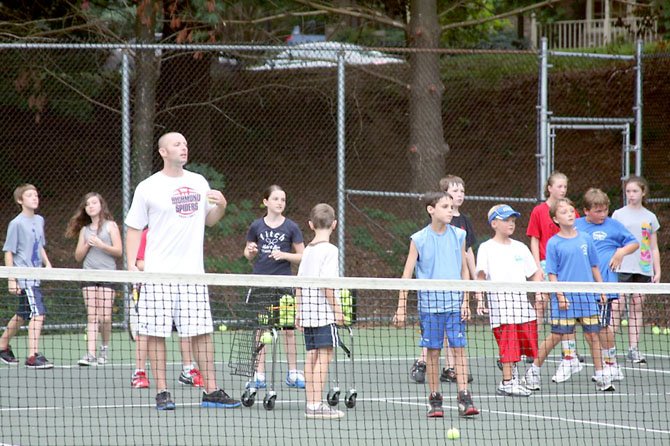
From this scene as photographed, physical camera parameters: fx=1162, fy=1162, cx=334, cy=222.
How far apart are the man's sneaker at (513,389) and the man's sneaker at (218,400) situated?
209 cm

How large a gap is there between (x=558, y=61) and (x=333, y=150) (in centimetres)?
585

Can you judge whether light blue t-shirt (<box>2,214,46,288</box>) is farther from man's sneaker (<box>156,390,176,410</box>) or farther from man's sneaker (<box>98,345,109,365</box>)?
man's sneaker (<box>156,390,176,410</box>)

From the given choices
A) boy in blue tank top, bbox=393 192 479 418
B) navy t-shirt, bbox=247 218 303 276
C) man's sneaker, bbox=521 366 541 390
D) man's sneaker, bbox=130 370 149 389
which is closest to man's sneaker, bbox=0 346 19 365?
man's sneaker, bbox=130 370 149 389

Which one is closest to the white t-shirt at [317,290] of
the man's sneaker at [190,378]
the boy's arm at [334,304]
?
the boy's arm at [334,304]

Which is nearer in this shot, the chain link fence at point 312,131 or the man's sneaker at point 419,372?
the man's sneaker at point 419,372

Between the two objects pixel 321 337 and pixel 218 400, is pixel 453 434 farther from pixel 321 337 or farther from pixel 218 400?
pixel 218 400

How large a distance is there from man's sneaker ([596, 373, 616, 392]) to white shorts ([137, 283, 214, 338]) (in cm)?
315

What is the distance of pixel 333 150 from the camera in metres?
19.2

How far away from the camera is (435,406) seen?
782 cm

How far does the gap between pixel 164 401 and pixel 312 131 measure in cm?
1159

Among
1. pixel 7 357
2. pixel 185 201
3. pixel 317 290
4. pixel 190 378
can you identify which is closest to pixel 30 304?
pixel 7 357

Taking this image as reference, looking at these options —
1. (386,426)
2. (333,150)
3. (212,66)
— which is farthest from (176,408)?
(333,150)

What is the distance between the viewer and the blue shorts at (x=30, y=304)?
9953mm

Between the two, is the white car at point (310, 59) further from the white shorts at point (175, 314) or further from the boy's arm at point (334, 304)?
the boy's arm at point (334, 304)
